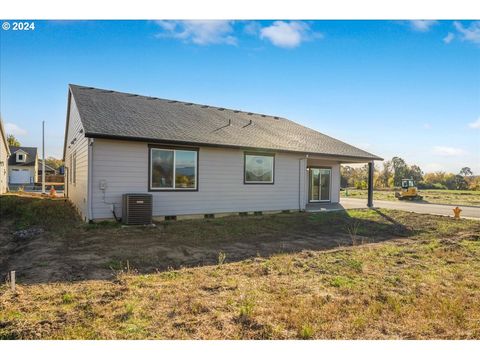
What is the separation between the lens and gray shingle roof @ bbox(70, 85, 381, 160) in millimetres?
10586

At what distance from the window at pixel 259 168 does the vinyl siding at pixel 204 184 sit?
211 mm

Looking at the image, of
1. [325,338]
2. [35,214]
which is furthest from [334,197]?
[325,338]

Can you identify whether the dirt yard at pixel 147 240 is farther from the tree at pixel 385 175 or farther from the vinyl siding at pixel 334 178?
the tree at pixel 385 175

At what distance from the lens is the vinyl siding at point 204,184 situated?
389 inches

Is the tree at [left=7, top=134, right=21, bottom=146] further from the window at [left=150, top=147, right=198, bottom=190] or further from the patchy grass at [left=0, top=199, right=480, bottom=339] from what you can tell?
the patchy grass at [left=0, top=199, right=480, bottom=339]

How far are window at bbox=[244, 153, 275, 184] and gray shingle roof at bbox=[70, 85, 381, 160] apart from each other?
520 mm

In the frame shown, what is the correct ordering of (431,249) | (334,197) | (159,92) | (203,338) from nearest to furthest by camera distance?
(203,338)
(431,249)
(159,92)
(334,197)

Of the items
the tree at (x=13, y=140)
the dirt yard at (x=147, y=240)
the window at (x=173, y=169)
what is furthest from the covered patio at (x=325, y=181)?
the tree at (x=13, y=140)

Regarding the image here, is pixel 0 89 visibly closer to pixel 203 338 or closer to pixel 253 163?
pixel 253 163

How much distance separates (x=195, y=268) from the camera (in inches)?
227

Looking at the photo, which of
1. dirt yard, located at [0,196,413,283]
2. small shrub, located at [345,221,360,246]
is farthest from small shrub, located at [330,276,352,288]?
small shrub, located at [345,221,360,246]

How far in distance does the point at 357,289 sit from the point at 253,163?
854 cm

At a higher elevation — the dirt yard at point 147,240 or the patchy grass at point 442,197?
the patchy grass at point 442,197

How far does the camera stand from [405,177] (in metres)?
45.7
